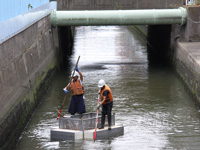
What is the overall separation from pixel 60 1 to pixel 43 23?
4825 millimetres

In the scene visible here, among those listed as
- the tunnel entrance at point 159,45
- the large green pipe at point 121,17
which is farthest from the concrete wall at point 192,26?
the tunnel entrance at point 159,45

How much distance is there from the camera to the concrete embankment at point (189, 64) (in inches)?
694

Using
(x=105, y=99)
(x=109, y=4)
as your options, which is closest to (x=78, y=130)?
(x=105, y=99)

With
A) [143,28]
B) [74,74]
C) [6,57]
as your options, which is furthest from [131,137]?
[143,28]

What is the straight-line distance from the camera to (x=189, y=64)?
19781 millimetres

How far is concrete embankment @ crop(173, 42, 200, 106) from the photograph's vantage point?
1762 centimetres

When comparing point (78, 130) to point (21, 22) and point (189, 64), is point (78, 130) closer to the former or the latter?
point (21, 22)

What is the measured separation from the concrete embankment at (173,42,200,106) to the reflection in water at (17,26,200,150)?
20.9 inches

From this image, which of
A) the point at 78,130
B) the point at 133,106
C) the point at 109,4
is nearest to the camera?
the point at 78,130

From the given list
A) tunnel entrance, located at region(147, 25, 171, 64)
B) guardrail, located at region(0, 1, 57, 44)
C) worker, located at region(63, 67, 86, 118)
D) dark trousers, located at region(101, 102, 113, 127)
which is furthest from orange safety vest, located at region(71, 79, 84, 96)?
tunnel entrance, located at region(147, 25, 171, 64)

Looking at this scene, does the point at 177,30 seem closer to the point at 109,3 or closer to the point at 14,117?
the point at 109,3

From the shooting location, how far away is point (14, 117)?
537 inches

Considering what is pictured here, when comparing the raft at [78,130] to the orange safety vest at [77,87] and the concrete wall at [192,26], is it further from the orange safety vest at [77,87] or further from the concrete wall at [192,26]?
the concrete wall at [192,26]

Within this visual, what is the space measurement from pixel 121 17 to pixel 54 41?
512 cm
